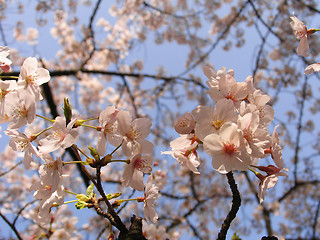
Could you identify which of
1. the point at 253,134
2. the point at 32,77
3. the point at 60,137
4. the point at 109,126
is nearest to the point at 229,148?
the point at 253,134

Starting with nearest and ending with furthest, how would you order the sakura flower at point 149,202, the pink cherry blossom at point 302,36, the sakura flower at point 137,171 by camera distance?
the sakura flower at point 137,171 < the sakura flower at point 149,202 < the pink cherry blossom at point 302,36

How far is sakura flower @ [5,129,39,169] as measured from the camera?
41.8 inches

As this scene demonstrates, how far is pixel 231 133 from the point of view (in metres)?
1.02

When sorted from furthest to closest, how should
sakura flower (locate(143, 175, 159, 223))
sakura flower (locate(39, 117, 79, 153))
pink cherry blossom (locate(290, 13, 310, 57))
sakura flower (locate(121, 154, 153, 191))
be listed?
pink cherry blossom (locate(290, 13, 310, 57)) < sakura flower (locate(143, 175, 159, 223)) < sakura flower (locate(121, 154, 153, 191)) < sakura flower (locate(39, 117, 79, 153))

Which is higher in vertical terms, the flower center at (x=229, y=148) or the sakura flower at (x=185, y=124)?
the sakura flower at (x=185, y=124)

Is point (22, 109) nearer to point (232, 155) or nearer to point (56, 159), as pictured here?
point (56, 159)

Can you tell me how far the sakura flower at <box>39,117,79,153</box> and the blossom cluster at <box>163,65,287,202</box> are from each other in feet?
1.44

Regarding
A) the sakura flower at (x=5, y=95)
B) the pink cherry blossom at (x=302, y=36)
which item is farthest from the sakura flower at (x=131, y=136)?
the pink cherry blossom at (x=302, y=36)

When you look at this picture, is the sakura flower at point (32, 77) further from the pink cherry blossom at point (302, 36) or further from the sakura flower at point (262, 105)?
the pink cherry blossom at point (302, 36)

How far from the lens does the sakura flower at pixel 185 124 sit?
3.64ft

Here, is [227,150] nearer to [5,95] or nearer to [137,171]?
[137,171]

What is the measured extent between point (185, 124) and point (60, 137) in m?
0.55

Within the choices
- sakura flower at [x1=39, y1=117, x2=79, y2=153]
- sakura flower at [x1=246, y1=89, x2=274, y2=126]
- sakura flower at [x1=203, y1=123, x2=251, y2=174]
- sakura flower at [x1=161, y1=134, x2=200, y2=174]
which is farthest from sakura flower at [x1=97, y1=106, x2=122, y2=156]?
sakura flower at [x1=246, y1=89, x2=274, y2=126]

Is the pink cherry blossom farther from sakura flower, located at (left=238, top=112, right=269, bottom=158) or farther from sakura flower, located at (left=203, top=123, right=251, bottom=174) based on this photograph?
sakura flower, located at (left=203, top=123, right=251, bottom=174)
